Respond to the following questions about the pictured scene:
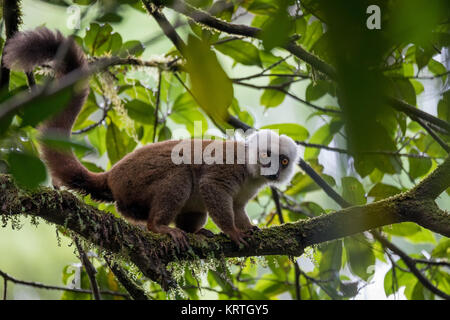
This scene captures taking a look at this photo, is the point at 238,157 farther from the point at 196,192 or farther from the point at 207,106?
the point at 207,106

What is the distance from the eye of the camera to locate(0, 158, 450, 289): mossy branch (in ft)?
8.11

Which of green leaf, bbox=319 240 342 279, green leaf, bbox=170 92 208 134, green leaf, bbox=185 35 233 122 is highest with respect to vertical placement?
green leaf, bbox=170 92 208 134

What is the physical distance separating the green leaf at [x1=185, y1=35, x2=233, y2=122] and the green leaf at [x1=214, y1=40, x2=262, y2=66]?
11.1ft

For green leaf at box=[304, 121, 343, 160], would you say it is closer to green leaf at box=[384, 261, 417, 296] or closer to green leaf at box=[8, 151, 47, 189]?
green leaf at box=[384, 261, 417, 296]

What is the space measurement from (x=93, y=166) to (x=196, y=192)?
1225 mm

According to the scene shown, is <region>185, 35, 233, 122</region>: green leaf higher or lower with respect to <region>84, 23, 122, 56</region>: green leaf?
lower

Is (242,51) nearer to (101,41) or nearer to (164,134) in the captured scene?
(101,41)

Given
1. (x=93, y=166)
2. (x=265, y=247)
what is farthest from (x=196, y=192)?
(x=93, y=166)

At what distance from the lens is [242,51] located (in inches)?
155

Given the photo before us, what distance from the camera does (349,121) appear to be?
421 millimetres

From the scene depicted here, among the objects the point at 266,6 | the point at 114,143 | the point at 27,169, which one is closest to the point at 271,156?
the point at 114,143

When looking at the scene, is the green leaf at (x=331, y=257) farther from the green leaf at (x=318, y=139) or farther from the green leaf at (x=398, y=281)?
the green leaf at (x=318, y=139)

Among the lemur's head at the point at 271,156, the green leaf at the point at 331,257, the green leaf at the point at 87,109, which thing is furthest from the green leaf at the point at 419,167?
the green leaf at the point at 87,109

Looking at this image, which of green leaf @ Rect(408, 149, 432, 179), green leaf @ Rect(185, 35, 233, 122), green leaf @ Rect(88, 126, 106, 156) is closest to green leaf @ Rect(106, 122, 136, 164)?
green leaf @ Rect(88, 126, 106, 156)
